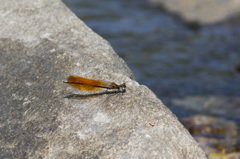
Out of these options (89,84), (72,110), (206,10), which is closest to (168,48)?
(206,10)

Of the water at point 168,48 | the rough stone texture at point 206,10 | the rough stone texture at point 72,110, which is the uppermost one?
the rough stone texture at point 72,110

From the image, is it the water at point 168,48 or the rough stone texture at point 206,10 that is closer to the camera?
the water at point 168,48

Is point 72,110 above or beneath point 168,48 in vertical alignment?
above

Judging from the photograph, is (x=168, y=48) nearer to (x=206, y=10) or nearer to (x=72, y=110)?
(x=206, y=10)

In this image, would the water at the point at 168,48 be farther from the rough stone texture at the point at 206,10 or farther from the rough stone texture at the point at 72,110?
the rough stone texture at the point at 72,110

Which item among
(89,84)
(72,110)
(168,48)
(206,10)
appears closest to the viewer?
(72,110)

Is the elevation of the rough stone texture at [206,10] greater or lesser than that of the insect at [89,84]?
lesser

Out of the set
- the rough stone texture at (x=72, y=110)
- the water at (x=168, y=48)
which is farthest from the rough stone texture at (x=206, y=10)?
the rough stone texture at (x=72, y=110)

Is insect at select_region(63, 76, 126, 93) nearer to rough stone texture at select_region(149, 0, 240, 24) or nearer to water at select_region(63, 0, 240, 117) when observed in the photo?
water at select_region(63, 0, 240, 117)
